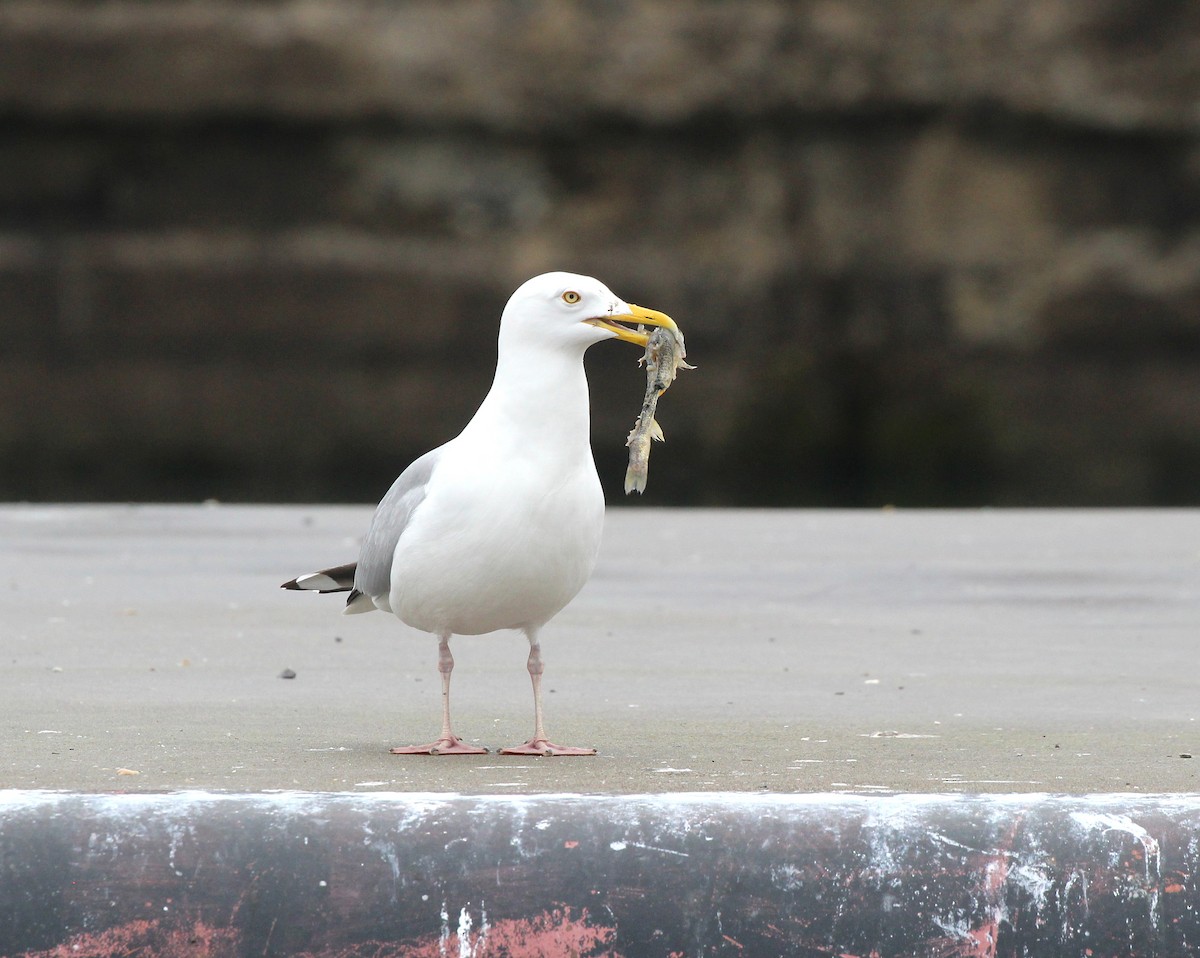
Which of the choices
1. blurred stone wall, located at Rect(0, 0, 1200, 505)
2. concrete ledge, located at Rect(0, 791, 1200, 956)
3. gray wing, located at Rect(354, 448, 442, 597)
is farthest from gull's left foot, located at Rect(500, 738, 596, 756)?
blurred stone wall, located at Rect(0, 0, 1200, 505)

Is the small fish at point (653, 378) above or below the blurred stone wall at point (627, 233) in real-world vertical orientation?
below

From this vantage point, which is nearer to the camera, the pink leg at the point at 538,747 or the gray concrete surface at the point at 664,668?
the gray concrete surface at the point at 664,668

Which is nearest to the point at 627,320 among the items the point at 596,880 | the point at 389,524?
the point at 389,524

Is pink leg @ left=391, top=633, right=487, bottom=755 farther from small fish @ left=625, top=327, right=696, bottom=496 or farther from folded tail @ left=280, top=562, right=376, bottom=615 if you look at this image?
small fish @ left=625, top=327, right=696, bottom=496

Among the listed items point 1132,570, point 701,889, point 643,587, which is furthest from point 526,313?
point 1132,570

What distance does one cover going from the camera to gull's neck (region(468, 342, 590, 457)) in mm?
3941

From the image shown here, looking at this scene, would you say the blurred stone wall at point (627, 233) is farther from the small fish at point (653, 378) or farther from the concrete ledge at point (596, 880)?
the concrete ledge at point (596, 880)

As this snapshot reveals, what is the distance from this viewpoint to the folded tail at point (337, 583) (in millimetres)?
4535

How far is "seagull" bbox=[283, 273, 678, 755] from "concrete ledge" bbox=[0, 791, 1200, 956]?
1.25 metres

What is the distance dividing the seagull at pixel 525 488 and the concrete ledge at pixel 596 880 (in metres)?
1.25

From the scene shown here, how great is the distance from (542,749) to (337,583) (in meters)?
0.84

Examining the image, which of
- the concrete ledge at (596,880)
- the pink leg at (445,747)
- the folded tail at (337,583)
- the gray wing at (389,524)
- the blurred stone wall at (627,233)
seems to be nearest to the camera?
the concrete ledge at (596,880)

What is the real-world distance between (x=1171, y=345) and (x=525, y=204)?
747 centimetres

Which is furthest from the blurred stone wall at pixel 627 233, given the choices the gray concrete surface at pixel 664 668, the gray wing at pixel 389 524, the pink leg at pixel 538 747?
the pink leg at pixel 538 747
